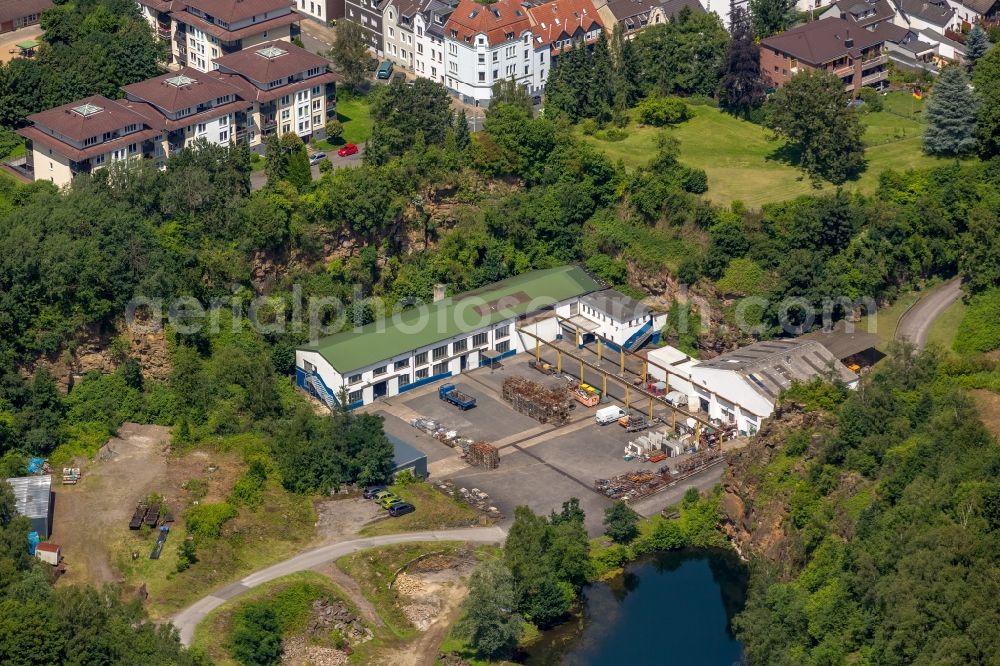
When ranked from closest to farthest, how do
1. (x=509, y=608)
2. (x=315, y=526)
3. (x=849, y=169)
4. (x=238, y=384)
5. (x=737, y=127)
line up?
1. (x=509, y=608)
2. (x=315, y=526)
3. (x=238, y=384)
4. (x=849, y=169)
5. (x=737, y=127)

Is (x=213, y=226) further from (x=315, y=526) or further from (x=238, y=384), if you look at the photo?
(x=315, y=526)

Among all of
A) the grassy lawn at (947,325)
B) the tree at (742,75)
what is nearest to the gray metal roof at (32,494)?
the grassy lawn at (947,325)

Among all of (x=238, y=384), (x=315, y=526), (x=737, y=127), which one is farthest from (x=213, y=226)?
(x=737, y=127)

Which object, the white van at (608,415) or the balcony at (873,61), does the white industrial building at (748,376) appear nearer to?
the white van at (608,415)

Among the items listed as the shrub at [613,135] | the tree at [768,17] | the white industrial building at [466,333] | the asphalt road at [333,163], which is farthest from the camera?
the tree at [768,17]

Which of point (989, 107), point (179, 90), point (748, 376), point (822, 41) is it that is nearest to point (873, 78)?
point (822, 41)

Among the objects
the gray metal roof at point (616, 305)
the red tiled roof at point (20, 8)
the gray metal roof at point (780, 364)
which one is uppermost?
the red tiled roof at point (20, 8)
